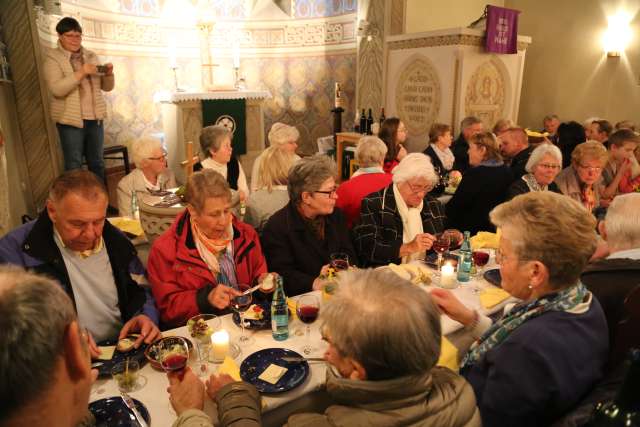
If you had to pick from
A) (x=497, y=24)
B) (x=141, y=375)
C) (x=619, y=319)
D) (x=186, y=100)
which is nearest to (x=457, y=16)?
(x=497, y=24)

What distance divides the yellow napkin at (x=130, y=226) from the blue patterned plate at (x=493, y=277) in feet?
7.57

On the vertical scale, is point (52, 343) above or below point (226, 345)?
above

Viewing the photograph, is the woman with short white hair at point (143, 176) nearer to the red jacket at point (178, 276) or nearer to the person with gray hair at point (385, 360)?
the red jacket at point (178, 276)

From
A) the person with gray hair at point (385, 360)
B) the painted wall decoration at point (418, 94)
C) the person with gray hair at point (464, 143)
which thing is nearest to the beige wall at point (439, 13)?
the painted wall decoration at point (418, 94)

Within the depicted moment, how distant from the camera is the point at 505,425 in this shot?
4.80ft

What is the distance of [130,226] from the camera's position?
3316 mm

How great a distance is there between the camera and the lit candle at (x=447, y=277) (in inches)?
94.1

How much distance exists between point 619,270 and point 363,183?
2.01m

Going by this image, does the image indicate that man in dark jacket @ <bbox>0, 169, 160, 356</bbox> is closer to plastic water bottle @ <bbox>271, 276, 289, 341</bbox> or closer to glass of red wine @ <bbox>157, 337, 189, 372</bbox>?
glass of red wine @ <bbox>157, 337, 189, 372</bbox>

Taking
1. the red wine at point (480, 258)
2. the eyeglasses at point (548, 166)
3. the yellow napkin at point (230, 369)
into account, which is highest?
the eyeglasses at point (548, 166)

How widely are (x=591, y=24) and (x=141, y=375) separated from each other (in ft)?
29.0

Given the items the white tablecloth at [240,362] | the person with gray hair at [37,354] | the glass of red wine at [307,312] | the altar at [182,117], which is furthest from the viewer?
the altar at [182,117]

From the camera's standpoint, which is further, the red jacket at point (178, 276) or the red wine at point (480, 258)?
the red wine at point (480, 258)

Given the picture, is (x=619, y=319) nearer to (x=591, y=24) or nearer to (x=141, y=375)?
(x=141, y=375)
